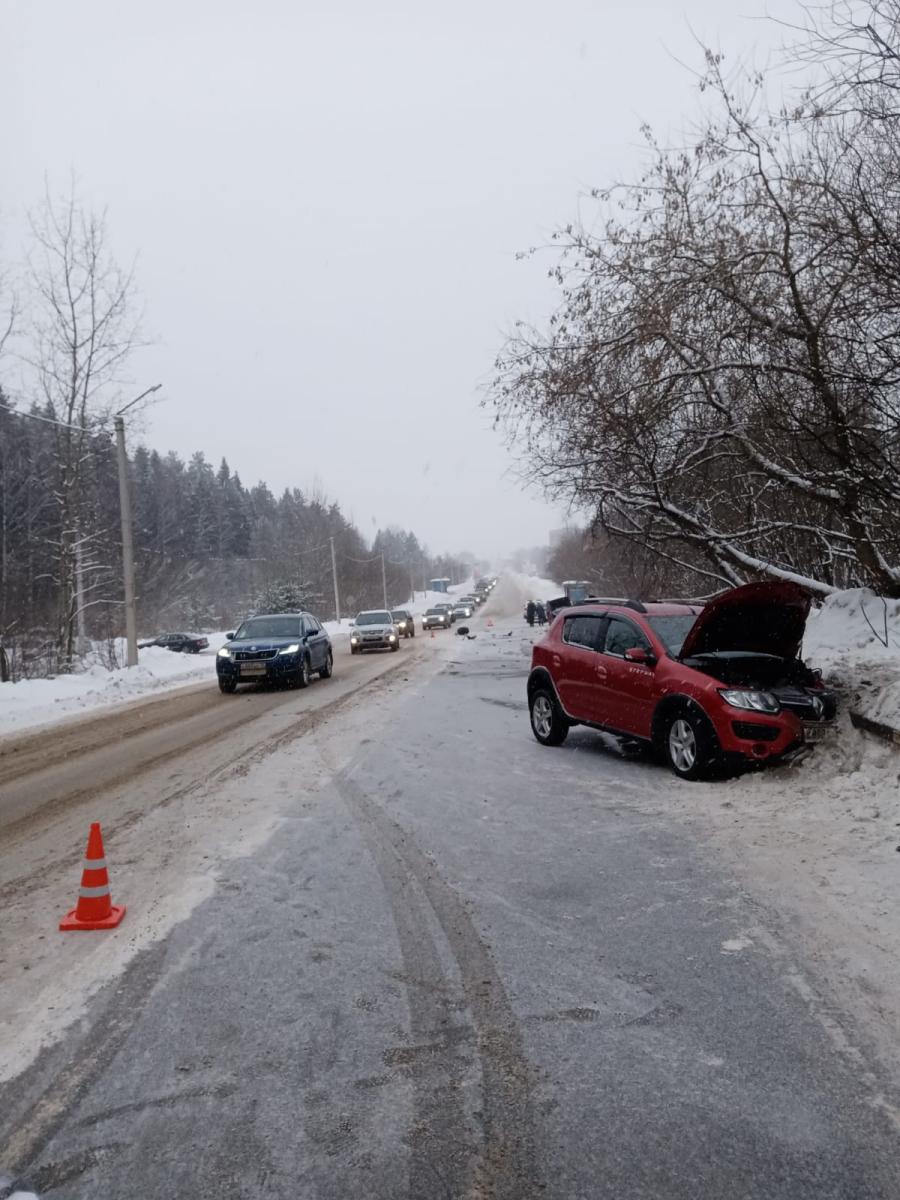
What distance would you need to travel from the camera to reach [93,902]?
459 cm

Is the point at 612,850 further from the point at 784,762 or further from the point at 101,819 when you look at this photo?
the point at 101,819

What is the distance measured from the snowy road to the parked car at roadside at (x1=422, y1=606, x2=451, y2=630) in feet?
157

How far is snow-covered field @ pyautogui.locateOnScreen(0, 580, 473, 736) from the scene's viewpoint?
1552 centimetres

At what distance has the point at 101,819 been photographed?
7.13 metres

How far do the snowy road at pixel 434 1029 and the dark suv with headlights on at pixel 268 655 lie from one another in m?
11.6

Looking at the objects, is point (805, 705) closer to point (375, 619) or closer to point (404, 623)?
point (375, 619)

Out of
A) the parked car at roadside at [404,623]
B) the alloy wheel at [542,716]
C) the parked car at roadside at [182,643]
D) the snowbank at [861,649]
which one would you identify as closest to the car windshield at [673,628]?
the snowbank at [861,649]

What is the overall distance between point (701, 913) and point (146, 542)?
3417 inches

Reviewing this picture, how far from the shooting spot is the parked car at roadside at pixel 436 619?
5447cm

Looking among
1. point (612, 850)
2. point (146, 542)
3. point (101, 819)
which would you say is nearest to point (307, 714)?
point (101, 819)

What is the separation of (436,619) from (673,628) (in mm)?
45873

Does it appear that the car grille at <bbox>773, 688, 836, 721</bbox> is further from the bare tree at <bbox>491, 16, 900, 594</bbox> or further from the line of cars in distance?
the line of cars in distance

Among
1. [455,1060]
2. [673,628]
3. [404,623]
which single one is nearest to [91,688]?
[673,628]

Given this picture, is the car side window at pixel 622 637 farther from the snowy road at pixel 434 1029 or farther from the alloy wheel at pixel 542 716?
the snowy road at pixel 434 1029
